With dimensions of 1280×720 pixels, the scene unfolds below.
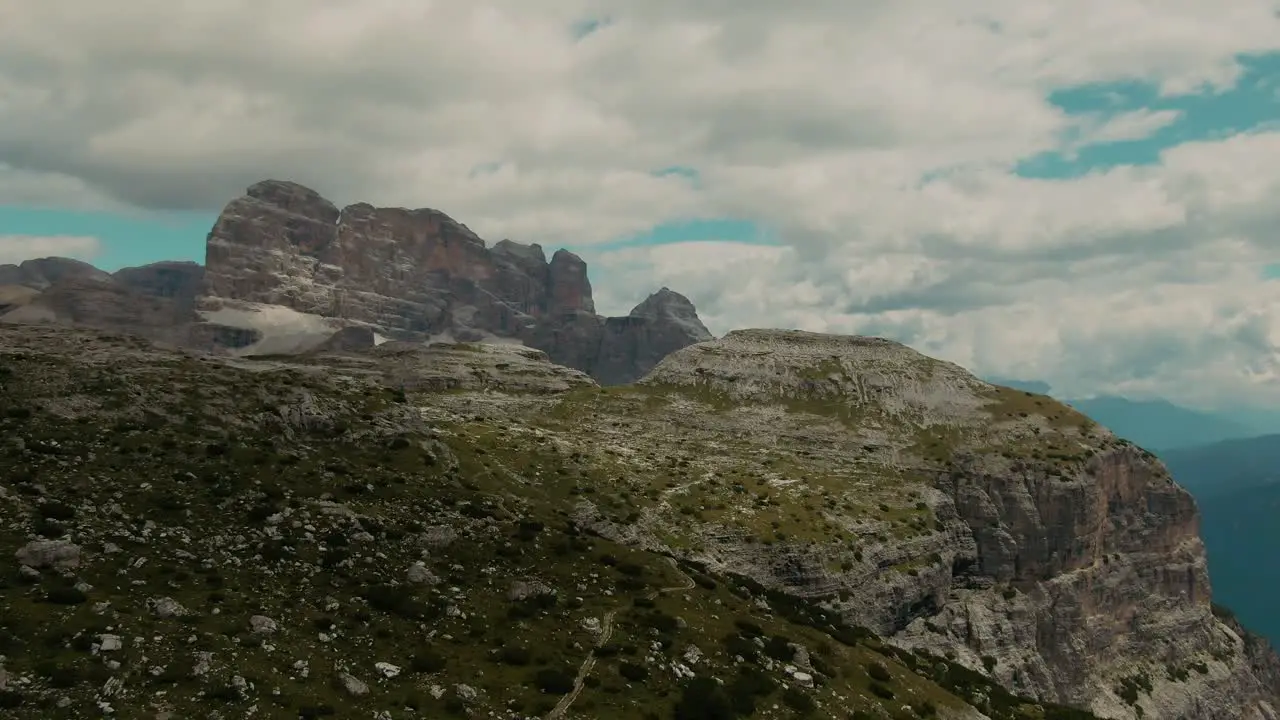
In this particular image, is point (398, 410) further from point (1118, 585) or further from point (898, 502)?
point (1118, 585)

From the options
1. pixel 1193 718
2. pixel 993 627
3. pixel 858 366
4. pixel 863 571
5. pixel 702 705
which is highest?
pixel 858 366

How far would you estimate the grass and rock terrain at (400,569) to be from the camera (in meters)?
40.9

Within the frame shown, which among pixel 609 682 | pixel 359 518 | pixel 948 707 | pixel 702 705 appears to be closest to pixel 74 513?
pixel 359 518

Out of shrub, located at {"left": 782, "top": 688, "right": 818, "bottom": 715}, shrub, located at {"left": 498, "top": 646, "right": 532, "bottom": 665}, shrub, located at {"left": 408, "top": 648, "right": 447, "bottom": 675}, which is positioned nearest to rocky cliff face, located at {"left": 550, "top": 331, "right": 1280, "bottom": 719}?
shrub, located at {"left": 782, "top": 688, "right": 818, "bottom": 715}

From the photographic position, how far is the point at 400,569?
57.3 m

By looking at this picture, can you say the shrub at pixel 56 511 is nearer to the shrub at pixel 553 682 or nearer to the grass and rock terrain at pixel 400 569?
the grass and rock terrain at pixel 400 569

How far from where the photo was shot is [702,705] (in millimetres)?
47656

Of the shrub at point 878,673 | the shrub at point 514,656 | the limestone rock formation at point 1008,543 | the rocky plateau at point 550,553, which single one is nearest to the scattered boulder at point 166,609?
the rocky plateau at point 550,553

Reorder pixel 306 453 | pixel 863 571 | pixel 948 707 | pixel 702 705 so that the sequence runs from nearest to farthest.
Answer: pixel 702 705 < pixel 948 707 < pixel 306 453 < pixel 863 571

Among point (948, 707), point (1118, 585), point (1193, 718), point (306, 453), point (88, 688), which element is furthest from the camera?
point (1118, 585)

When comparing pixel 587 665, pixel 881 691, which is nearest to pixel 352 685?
pixel 587 665

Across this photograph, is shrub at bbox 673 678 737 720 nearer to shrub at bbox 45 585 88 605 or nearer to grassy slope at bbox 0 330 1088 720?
grassy slope at bbox 0 330 1088 720

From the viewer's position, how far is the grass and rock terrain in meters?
40.9

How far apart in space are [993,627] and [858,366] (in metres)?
73.9
